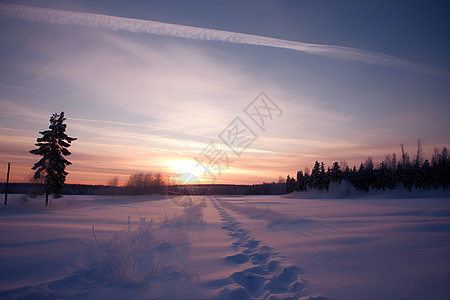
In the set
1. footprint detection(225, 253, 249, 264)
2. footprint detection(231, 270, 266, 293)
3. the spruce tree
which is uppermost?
the spruce tree

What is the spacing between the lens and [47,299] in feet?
13.0

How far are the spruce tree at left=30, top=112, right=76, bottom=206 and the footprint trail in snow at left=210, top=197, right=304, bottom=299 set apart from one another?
1086 inches

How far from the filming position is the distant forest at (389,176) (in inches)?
2021

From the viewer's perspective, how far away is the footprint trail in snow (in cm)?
437

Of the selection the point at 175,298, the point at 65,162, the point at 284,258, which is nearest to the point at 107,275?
the point at 175,298

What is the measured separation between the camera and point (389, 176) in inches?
2328

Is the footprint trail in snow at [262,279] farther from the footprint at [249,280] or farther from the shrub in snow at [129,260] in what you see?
A: the shrub in snow at [129,260]

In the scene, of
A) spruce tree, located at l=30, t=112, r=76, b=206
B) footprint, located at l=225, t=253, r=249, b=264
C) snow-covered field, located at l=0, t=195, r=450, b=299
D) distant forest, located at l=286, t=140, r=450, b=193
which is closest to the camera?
snow-covered field, located at l=0, t=195, r=450, b=299

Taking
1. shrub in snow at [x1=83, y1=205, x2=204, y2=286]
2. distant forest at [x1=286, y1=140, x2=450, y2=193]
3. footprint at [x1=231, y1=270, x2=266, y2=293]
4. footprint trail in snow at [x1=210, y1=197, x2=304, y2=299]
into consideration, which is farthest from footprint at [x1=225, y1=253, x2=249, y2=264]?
distant forest at [x1=286, y1=140, x2=450, y2=193]

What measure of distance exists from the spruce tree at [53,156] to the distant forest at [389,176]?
62.8 m

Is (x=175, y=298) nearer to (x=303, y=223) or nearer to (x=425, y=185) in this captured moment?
(x=303, y=223)

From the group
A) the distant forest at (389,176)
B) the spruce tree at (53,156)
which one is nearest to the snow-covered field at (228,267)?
the spruce tree at (53,156)

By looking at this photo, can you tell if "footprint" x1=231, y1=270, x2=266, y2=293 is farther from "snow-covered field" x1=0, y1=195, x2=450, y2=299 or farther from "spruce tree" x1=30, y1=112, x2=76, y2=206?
"spruce tree" x1=30, y1=112, x2=76, y2=206

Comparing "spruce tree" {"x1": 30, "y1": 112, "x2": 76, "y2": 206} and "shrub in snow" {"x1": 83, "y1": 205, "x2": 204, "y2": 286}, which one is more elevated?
"spruce tree" {"x1": 30, "y1": 112, "x2": 76, "y2": 206}
